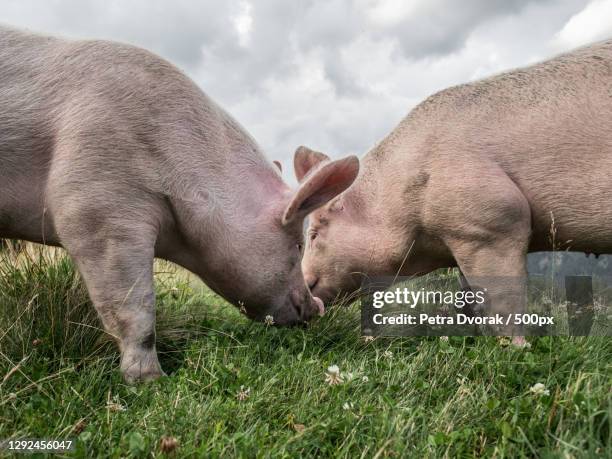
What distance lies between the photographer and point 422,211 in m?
5.03

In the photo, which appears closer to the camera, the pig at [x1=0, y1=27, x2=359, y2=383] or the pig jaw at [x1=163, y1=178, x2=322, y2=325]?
the pig at [x1=0, y1=27, x2=359, y2=383]

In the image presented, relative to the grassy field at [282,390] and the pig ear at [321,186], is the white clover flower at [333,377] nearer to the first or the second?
the grassy field at [282,390]

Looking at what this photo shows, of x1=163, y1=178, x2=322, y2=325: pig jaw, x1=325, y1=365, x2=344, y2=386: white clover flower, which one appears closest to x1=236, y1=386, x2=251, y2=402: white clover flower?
x1=325, y1=365, x2=344, y2=386: white clover flower

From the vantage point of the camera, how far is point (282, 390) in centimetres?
327

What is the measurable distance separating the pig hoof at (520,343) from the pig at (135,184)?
5.19 feet

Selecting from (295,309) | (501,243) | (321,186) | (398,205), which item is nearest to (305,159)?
(398,205)

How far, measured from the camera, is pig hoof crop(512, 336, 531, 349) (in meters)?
3.94

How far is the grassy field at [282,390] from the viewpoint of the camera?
8.39 ft

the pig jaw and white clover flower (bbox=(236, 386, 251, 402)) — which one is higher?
the pig jaw

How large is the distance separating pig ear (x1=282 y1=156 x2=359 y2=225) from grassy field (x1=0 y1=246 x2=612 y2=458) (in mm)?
909

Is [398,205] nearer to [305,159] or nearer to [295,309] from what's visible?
[305,159]

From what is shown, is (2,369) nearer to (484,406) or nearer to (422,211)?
(484,406)

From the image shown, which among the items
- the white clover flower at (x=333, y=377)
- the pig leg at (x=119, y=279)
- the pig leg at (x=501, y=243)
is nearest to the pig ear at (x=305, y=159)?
the pig leg at (x=501, y=243)

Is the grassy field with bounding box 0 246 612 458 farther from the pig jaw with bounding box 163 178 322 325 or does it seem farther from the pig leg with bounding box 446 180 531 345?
the pig leg with bounding box 446 180 531 345
